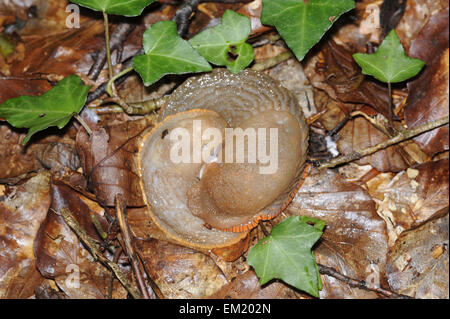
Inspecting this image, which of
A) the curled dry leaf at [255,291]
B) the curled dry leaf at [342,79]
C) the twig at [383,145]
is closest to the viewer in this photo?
the curled dry leaf at [255,291]

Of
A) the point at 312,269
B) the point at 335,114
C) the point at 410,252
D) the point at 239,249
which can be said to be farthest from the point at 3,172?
the point at 410,252

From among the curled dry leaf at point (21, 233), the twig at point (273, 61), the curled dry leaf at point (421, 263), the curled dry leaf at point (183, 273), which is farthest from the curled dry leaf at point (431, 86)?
the curled dry leaf at point (21, 233)

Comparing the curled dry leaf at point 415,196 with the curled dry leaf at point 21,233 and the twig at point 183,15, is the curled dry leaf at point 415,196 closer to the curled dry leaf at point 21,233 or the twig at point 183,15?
the twig at point 183,15

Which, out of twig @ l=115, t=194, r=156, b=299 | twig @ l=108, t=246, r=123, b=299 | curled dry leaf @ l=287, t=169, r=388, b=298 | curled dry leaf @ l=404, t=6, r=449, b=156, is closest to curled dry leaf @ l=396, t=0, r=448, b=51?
curled dry leaf @ l=404, t=6, r=449, b=156

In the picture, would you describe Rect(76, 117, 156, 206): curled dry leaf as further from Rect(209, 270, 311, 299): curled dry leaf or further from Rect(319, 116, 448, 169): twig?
Rect(319, 116, 448, 169): twig

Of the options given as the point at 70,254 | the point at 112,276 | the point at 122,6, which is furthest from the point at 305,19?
the point at 70,254
